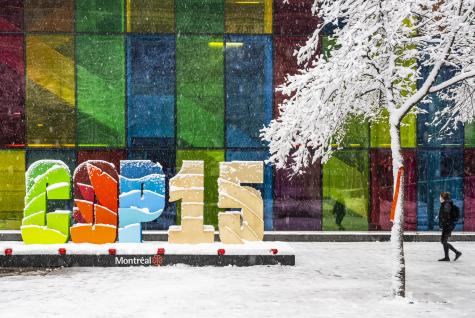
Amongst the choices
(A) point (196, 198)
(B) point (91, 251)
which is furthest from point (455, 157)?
(B) point (91, 251)

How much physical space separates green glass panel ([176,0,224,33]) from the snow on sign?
700 cm

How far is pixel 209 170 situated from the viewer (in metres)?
21.7

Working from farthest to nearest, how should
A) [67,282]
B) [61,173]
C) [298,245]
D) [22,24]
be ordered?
1. [22,24]
2. [298,245]
3. [61,173]
4. [67,282]

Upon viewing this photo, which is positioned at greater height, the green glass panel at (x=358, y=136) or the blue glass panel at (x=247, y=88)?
the blue glass panel at (x=247, y=88)

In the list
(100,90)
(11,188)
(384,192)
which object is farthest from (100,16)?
(384,192)

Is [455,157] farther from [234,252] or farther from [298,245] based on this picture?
[234,252]

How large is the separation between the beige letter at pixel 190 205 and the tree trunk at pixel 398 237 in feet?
18.9

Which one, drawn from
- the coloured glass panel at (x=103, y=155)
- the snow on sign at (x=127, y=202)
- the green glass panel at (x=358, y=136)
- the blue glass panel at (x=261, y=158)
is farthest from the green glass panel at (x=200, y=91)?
the snow on sign at (x=127, y=202)

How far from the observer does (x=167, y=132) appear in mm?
21688

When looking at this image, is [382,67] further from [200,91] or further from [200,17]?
[200,17]

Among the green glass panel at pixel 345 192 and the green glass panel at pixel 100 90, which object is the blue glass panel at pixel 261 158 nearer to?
the green glass panel at pixel 345 192

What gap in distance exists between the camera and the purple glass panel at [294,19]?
2188cm

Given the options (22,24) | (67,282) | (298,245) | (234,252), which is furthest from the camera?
(22,24)

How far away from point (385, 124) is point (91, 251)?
1112 cm
